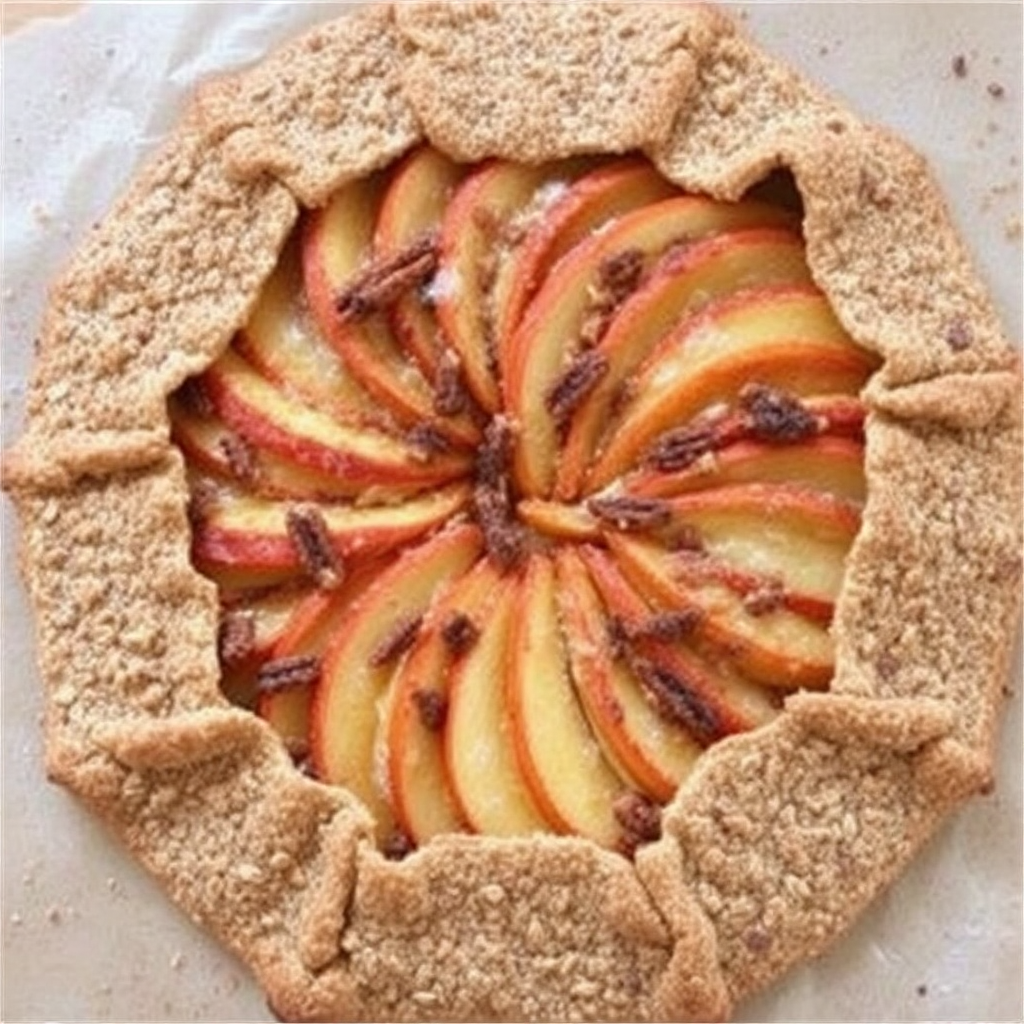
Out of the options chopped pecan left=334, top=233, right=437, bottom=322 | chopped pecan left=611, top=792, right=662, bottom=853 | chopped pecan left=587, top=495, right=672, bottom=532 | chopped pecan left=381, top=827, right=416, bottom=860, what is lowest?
chopped pecan left=611, top=792, right=662, bottom=853

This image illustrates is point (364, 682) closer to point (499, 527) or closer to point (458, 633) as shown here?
point (458, 633)

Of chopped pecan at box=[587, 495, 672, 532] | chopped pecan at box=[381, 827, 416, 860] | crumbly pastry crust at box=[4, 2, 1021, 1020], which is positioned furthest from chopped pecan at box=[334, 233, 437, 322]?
chopped pecan at box=[381, 827, 416, 860]

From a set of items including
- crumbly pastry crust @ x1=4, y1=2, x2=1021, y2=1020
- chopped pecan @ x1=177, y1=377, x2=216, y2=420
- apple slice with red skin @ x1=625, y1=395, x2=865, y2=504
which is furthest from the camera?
chopped pecan @ x1=177, y1=377, x2=216, y2=420

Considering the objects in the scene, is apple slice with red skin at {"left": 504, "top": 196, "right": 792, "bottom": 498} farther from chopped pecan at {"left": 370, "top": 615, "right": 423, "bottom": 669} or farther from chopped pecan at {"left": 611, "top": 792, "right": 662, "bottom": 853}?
chopped pecan at {"left": 611, "top": 792, "right": 662, "bottom": 853}

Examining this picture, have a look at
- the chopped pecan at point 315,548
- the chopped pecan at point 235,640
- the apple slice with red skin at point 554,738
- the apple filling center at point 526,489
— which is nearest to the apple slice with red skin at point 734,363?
the apple filling center at point 526,489

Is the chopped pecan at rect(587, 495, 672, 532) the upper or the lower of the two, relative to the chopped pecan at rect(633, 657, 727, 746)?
upper

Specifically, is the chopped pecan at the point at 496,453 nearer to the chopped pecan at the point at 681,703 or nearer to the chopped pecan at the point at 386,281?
the chopped pecan at the point at 386,281
